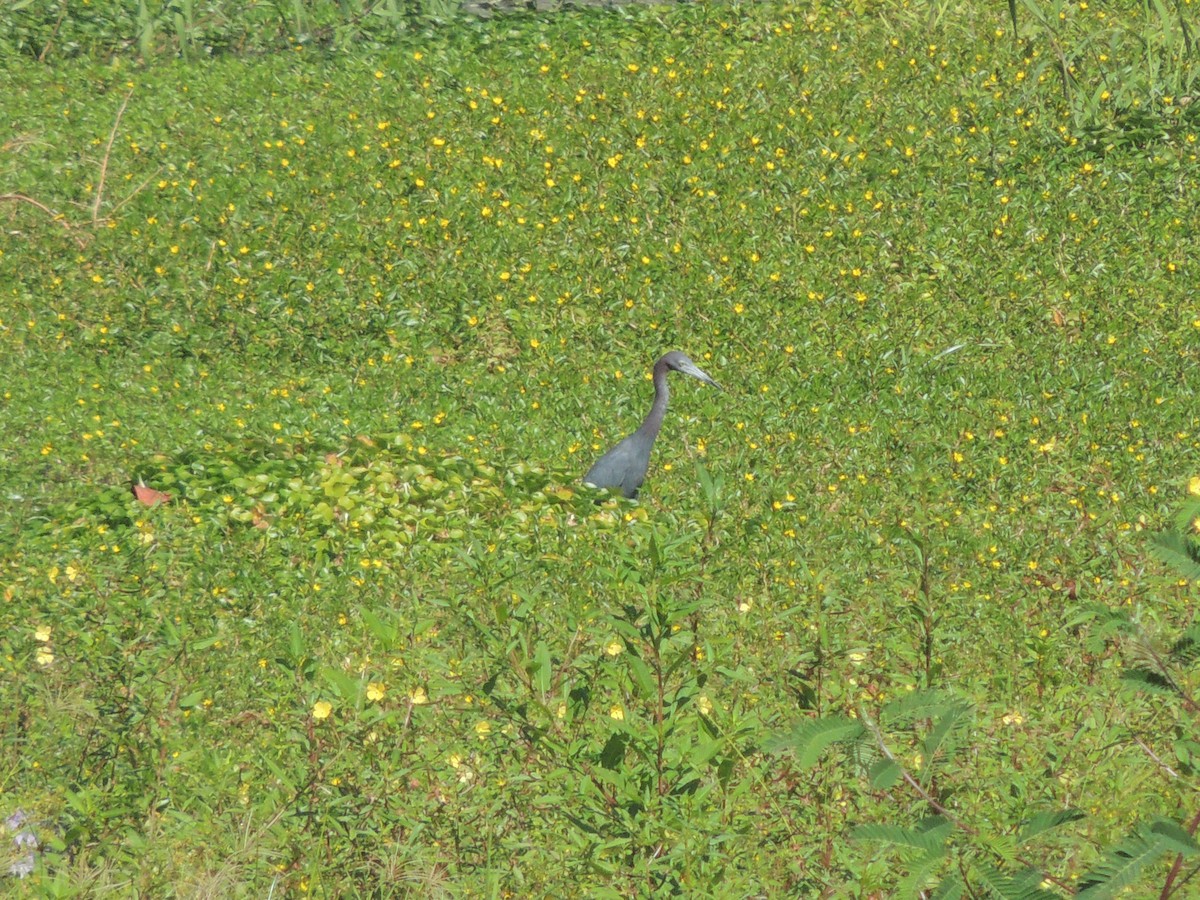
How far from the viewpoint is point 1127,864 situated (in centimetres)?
233

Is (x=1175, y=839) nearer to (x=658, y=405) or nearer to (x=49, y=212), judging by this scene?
(x=658, y=405)

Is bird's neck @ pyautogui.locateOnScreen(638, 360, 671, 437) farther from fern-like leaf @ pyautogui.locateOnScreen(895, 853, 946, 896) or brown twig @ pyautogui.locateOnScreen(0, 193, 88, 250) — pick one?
fern-like leaf @ pyautogui.locateOnScreen(895, 853, 946, 896)

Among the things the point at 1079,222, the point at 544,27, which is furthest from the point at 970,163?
the point at 544,27

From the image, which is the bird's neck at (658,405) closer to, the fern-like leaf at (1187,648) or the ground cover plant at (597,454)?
the ground cover plant at (597,454)

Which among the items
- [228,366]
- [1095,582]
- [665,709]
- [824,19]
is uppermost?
[665,709]

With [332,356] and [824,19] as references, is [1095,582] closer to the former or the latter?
[332,356]

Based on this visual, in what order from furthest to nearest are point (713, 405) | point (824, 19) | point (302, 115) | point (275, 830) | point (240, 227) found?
1. point (824, 19)
2. point (302, 115)
3. point (240, 227)
4. point (713, 405)
5. point (275, 830)

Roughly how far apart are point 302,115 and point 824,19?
4.53 meters

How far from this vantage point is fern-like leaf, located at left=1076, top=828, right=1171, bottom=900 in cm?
230

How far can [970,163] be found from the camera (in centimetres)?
1058

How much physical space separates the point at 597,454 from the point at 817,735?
5868mm

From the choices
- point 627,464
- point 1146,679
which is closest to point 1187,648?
point 1146,679

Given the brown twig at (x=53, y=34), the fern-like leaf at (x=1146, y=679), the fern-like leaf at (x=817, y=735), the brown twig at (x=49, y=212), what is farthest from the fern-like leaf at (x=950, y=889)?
the brown twig at (x=53, y=34)

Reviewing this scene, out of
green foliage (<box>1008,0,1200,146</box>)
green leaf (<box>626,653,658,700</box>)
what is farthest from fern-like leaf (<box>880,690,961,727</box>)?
green foliage (<box>1008,0,1200,146</box>)
